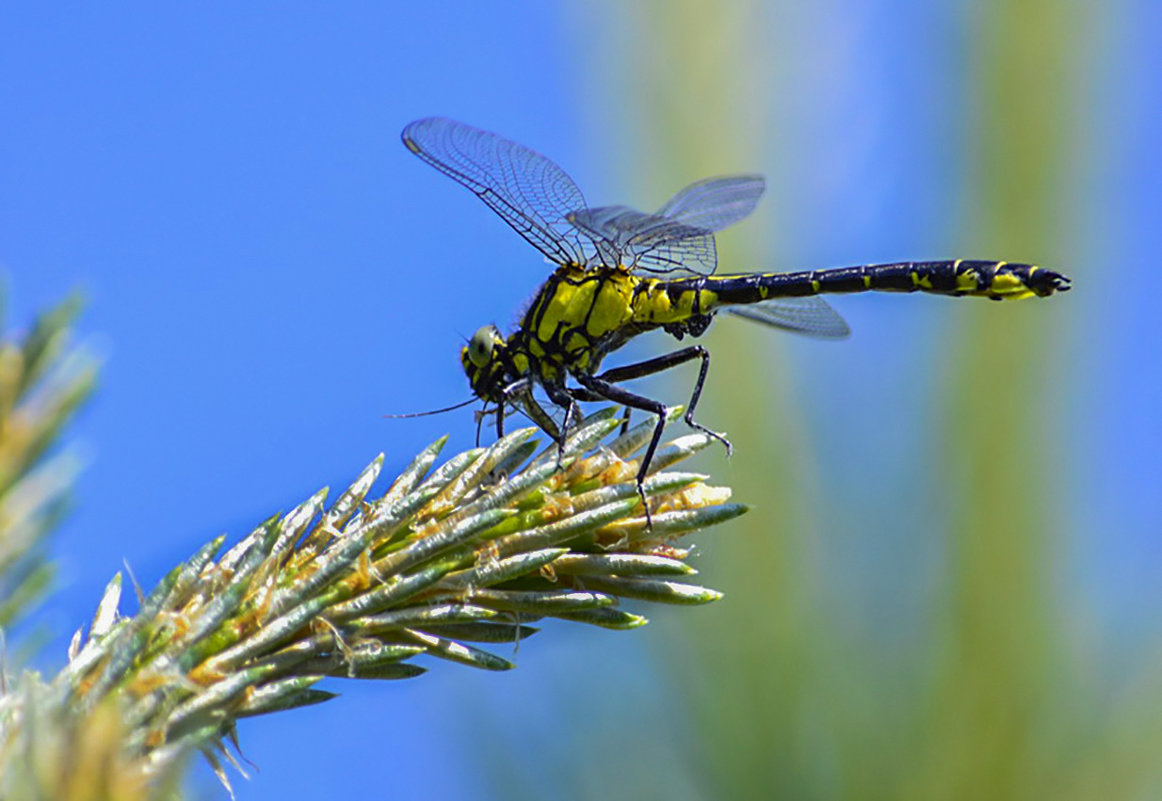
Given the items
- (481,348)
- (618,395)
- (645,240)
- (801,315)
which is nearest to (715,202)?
(645,240)

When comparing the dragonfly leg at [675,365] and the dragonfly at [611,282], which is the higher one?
the dragonfly at [611,282]

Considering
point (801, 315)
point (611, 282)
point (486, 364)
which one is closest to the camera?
point (486, 364)

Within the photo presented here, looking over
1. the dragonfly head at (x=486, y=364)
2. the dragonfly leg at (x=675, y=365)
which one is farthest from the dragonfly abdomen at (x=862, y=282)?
the dragonfly head at (x=486, y=364)

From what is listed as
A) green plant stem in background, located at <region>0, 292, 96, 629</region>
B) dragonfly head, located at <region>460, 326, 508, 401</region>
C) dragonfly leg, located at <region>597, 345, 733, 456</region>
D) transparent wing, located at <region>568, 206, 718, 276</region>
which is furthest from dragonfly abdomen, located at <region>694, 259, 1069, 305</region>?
green plant stem in background, located at <region>0, 292, 96, 629</region>

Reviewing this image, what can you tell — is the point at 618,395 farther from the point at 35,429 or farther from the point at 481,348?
the point at 35,429

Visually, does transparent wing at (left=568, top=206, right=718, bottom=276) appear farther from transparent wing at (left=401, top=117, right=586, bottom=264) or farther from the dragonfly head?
the dragonfly head

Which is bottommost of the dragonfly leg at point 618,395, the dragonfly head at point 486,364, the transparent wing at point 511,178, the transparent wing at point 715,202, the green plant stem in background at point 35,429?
the green plant stem in background at point 35,429

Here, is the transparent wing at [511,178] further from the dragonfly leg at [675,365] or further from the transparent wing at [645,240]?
the dragonfly leg at [675,365]
